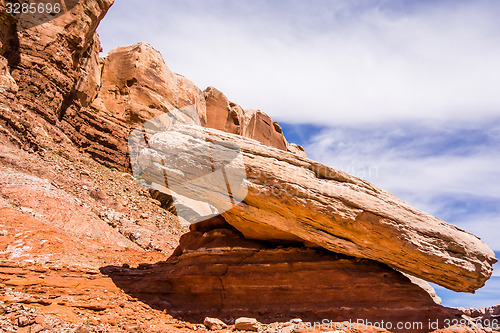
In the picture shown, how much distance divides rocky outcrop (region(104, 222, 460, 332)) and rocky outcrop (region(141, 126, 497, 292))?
48cm

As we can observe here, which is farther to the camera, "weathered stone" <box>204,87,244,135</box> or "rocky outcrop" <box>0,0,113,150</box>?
"weathered stone" <box>204,87,244,135</box>

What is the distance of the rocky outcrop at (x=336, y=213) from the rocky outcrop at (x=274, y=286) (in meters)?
0.48

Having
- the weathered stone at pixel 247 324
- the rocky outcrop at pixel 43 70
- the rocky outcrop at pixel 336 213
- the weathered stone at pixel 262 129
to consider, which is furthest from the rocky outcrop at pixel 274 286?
the weathered stone at pixel 262 129

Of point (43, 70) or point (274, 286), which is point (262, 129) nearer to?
point (43, 70)

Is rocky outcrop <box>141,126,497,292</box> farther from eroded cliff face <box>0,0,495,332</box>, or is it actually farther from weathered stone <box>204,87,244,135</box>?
weathered stone <box>204,87,244,135</box>

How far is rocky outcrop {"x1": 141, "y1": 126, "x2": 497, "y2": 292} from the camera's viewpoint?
7711 mm

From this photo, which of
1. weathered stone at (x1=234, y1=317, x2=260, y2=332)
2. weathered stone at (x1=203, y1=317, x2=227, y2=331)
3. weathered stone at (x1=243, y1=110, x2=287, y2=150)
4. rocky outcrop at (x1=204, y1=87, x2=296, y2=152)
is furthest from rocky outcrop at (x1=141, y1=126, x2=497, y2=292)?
weathered stone at (x1=243, y1=110, x2=287, y2=150)

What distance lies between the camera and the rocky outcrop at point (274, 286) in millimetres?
7648

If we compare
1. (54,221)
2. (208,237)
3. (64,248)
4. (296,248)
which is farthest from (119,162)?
(296,248)

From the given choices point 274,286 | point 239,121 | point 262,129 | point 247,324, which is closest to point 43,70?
point 274,286

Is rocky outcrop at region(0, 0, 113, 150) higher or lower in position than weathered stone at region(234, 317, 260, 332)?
higher

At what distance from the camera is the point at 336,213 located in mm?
7777

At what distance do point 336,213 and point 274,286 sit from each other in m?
2.31

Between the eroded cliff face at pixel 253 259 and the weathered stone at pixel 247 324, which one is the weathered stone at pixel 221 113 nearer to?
the eroded cliff face at pixel 253 259
